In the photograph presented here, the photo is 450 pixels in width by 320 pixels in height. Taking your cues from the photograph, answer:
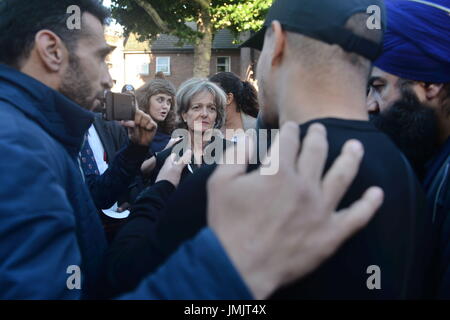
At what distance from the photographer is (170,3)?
17.2m

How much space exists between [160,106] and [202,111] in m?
1.30

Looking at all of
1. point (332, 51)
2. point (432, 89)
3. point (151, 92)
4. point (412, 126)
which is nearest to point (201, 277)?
point (332, 51)

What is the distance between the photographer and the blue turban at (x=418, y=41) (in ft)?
7.09

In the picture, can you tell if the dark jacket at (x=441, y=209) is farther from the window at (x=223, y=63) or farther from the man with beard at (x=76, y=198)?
the window at (x=223, y=63)

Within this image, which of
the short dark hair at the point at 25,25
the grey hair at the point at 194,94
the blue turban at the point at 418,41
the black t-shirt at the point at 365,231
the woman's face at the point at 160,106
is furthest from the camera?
the woman's face at the point at 160,106

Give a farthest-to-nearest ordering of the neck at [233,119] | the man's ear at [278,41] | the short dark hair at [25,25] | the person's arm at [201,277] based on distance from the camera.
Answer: the neck at [233,119] < the short dark hair at [25,25] < the man's ear at [278,41] < the person's arm at [201,277]

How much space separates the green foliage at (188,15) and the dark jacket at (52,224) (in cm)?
1546

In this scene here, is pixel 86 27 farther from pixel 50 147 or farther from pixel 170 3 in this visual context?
pixel 170 3

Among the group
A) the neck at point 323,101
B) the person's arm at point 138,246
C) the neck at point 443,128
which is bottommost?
the person's arm at point 138,246

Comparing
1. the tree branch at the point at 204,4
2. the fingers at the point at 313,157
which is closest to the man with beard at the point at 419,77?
the fingers at the point at 313,157

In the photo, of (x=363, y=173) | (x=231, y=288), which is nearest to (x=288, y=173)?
(x=231, y=288)

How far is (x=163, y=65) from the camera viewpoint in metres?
31.8

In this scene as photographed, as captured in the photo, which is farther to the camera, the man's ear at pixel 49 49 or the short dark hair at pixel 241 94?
the short dark hair at pixel 241 94
